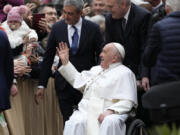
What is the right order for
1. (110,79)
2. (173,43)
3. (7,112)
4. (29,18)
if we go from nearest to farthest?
(173,43), (110,79), (7,112), (29,18)

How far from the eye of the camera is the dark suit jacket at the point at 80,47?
336 inches

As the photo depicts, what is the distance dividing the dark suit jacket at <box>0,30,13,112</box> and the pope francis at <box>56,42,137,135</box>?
0.96 m

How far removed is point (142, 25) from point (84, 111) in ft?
4.75

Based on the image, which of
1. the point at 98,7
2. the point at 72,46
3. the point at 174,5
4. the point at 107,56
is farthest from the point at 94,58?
the point at 174,5

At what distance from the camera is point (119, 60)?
310 inches

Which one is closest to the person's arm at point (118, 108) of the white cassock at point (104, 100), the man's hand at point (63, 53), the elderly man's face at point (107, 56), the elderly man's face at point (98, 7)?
the white cassock at point (104, 100)

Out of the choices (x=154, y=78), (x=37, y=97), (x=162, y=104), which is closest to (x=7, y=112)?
(x=37, y=97)

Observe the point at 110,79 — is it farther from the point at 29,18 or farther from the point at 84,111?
the point at 29,18

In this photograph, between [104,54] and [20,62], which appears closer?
[104,54]

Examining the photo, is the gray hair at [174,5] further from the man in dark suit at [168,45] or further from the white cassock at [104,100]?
the white cassock at [104,100]

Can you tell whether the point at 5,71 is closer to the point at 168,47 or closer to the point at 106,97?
the point at 106,97

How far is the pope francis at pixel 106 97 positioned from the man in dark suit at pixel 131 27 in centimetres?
26

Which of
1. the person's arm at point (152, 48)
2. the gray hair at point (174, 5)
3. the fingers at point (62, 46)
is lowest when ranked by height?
the fingers at point (62, 46)

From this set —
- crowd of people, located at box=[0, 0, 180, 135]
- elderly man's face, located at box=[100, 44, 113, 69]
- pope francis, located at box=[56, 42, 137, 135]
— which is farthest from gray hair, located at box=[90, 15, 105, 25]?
elderly man's face, located at box=[100, 44, 113, 69]
